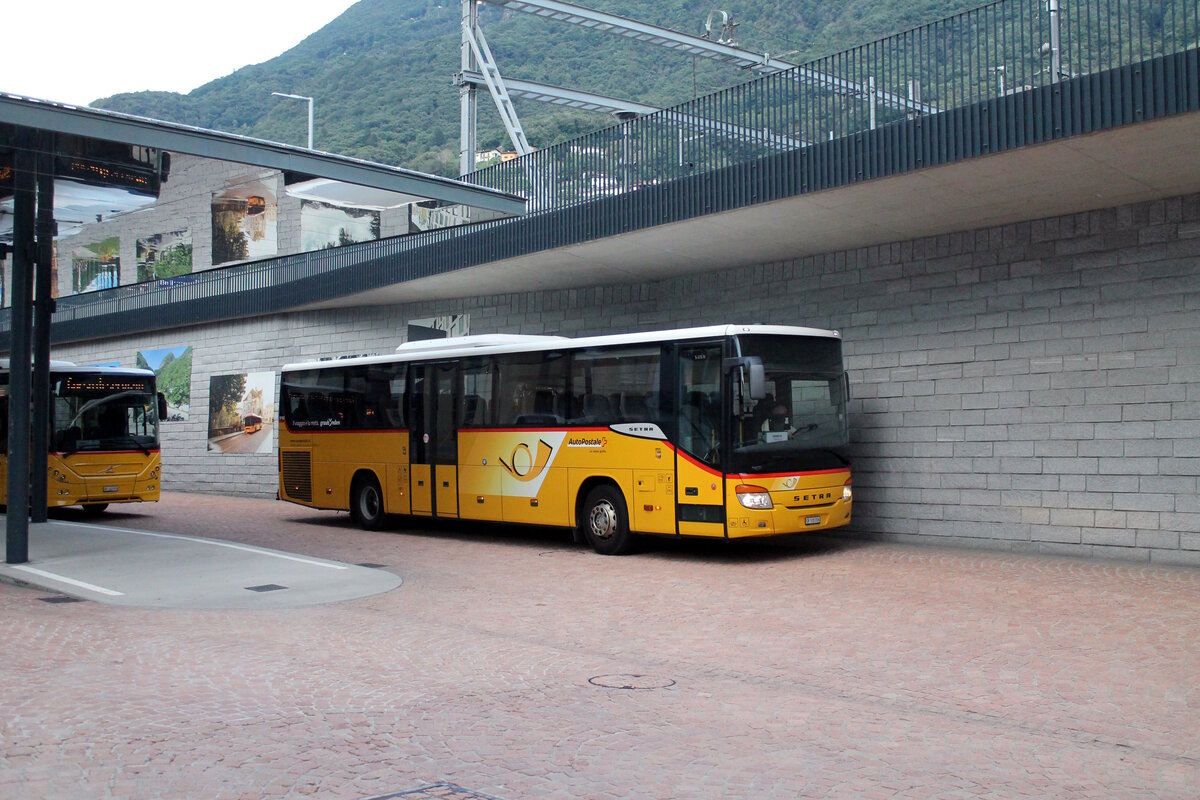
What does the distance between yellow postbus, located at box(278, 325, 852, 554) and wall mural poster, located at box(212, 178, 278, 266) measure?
1417 centimetres

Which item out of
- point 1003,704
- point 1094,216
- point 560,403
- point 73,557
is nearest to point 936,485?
point 1094,216

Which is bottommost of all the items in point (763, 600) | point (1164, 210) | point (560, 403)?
point (763, 600)

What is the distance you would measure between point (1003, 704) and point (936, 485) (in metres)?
9.26

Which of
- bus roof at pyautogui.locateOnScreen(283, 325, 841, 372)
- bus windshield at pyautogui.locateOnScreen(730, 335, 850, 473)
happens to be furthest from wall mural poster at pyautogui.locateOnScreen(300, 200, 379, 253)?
bus windshield at pyautogui.locateOnScreen(730, 335, 850, 473)

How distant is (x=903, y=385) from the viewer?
16578 mm

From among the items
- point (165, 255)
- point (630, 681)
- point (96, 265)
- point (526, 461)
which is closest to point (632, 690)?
point (630, 681)

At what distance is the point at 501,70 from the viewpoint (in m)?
50.0

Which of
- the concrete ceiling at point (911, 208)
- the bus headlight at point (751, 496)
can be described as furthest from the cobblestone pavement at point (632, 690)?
the concrete ceiling at point (911, 208)

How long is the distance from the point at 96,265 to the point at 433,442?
26589 millimetres

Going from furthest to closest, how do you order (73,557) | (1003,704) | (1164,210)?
1. (73,557)
2. (1164,210)
3. (1003,704)

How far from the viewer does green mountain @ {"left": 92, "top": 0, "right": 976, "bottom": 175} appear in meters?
39.6

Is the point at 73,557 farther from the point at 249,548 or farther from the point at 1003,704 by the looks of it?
the point at 1003,704

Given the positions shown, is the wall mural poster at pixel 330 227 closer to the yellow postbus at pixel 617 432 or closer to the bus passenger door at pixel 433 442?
the yellow postbus at pixel 617 432

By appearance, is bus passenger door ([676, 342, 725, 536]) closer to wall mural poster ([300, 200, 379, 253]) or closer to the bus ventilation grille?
the bus ventilation grille
